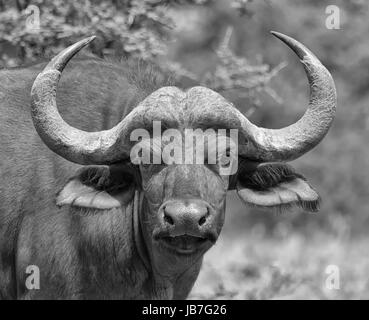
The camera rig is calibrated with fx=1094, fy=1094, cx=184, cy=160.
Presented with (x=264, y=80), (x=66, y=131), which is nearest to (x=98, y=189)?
(x=66, y=131)

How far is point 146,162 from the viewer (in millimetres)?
7082

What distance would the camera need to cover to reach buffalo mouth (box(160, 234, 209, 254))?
271 inches

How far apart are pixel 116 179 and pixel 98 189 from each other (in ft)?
0.46

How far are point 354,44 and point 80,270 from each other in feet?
55.8

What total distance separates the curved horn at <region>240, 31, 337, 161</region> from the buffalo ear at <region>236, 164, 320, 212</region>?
0.43 feet

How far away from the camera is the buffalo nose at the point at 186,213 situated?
6.60 meters

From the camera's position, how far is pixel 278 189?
7484 mm

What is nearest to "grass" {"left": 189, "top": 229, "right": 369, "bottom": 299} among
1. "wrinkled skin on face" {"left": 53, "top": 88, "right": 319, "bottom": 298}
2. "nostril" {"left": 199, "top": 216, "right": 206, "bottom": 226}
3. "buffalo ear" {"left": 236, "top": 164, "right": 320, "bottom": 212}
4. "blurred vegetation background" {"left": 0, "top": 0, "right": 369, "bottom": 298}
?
"blurred vegetation background" {"left": 0, "top": 0, "right": 369, "bottom": 298}

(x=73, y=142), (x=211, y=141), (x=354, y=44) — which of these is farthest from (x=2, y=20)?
(x=354, y=44)

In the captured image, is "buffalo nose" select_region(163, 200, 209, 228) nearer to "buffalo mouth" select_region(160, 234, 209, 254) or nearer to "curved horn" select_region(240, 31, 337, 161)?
"buffalo mouth" select_region(160, 234, 209, 254)

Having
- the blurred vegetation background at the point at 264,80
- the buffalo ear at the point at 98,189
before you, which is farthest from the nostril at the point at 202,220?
the blurred vegetation background at the point at 264,80

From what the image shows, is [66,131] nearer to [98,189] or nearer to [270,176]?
[98,189]

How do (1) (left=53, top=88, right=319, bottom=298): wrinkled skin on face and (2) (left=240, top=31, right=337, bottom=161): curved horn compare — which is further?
(2) (left=240, top=31, right=337, bottom=161): curved horn
